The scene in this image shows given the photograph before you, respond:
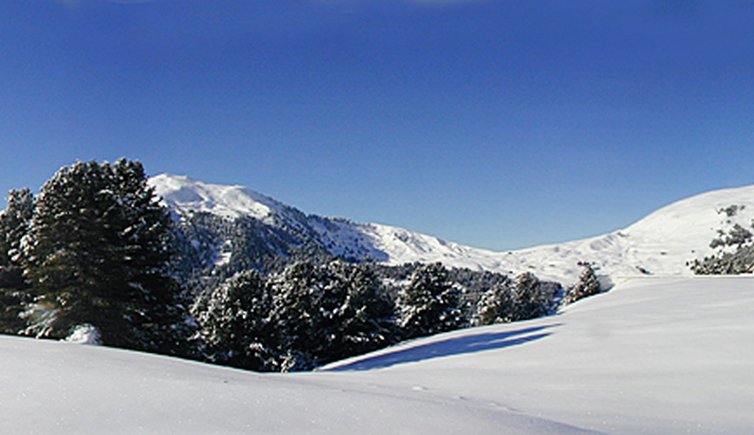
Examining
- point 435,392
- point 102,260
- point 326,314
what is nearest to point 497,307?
point 326,314

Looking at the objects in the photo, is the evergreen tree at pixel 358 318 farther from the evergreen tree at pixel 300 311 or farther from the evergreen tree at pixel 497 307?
the evergreen tree at pixel 497 307

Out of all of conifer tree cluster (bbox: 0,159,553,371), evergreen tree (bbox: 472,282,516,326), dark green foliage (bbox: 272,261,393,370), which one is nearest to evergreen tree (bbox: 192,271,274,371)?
conifer tree cluster (bbox: 0,159,553,371)

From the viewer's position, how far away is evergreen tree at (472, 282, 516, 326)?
56.4 m

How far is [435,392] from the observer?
8.11m

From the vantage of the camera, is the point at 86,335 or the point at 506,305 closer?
the point at 86,335

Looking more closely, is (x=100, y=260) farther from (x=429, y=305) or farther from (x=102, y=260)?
(x=429, y=305)

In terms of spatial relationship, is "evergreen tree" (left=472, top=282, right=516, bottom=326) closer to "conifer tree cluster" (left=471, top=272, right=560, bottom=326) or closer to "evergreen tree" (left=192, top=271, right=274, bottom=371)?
"conifer tree cluster" (left=471, top=272, right=560, bottom=326)

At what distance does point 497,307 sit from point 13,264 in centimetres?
4546

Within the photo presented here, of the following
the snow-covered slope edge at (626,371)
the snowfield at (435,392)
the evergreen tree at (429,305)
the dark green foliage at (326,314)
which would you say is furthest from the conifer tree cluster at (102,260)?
the evergreen tree at (429,305)

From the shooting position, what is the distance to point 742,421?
649 cm

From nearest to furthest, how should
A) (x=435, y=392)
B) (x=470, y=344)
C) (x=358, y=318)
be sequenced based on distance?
1. (x=435, y=392)
2. (x=470, y=344)
3. (x=358, y=318)

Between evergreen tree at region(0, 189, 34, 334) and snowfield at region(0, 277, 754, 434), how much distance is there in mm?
20012

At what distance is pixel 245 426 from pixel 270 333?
3181 cm

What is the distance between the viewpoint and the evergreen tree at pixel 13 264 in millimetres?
24297
